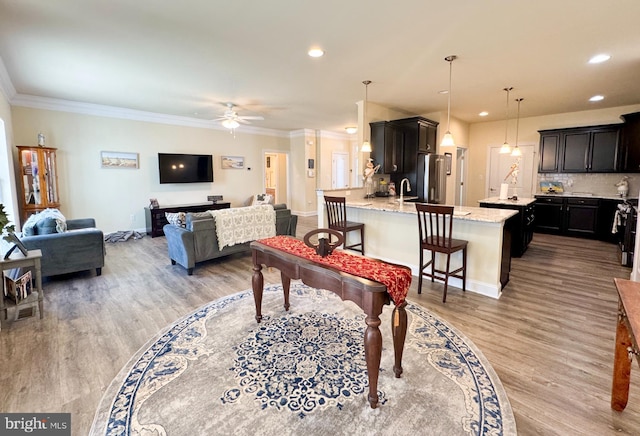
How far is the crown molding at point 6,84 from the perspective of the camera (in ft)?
13.3

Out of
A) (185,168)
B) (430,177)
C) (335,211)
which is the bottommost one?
(335,211)

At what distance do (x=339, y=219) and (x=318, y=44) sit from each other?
90.4 inches

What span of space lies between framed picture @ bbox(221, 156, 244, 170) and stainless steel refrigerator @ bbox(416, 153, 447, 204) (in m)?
4.93

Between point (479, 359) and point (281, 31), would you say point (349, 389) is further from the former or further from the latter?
point (281, 31)

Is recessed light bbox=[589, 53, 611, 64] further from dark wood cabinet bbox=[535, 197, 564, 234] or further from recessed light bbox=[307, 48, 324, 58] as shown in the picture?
dark wood cabinet bbox=[535, 197, 564, 234]

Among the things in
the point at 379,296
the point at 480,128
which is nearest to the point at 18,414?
the point at 379,296

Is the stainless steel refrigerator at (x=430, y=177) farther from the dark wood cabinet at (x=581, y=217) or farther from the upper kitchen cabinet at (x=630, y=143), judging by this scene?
the upper kitchen cabinet at (x=630, y=143)

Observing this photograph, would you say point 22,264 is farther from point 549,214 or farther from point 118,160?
point 549,214

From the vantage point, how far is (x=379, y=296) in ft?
5.82

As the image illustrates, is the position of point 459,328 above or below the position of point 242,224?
below

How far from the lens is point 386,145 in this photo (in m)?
5.75

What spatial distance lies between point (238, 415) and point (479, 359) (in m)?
1.74

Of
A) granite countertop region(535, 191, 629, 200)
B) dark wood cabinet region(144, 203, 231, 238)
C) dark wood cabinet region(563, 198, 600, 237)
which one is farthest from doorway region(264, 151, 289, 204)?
dark wood cabinet region(563, 198, 600, 237)

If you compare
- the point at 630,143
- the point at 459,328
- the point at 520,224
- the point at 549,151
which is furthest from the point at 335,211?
the point at 630,143
